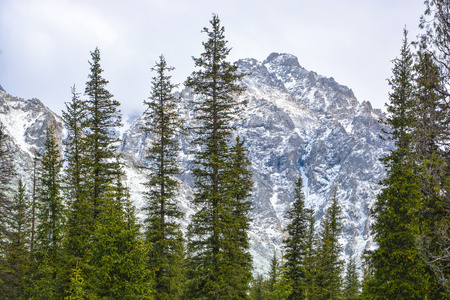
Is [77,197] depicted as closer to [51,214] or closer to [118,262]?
[51,214]

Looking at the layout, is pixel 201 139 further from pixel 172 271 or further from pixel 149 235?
pixel 172 271

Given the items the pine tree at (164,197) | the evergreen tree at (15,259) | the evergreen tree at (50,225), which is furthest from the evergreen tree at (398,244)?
the evergreen tree at (15,259)

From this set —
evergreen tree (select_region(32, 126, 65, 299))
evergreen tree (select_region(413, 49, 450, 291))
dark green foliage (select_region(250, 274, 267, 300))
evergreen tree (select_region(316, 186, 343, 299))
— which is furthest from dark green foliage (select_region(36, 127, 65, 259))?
evergreen tree (select_region(316, 186, 343, 299))

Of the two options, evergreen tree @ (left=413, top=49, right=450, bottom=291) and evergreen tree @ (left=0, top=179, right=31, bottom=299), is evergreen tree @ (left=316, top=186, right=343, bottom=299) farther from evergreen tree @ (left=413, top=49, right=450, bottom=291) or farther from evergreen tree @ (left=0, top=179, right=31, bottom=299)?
evergreen tree @ (left=0, top=179, right=31, bottom=299)

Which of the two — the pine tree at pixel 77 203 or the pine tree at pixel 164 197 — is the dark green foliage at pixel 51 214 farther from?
the pine tree at pixel 164 197

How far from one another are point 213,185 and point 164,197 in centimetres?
366

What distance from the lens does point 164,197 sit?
62.0ft

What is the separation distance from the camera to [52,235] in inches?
747

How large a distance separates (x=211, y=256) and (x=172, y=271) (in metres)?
3.63

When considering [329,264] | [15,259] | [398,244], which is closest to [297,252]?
[398,244]

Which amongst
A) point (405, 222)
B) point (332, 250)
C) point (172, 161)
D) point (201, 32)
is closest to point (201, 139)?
point (172, 161)

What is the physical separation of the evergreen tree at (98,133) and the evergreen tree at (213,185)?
6.02m

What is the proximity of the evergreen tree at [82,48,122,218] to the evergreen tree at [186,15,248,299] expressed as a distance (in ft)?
19.7

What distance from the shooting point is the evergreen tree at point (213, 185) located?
15.8 metres
